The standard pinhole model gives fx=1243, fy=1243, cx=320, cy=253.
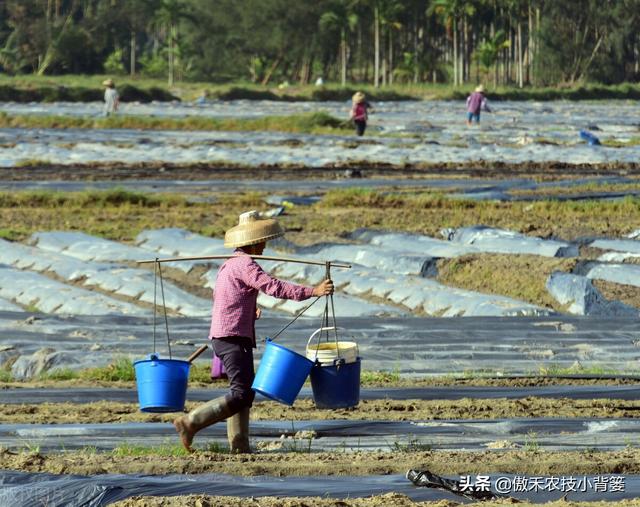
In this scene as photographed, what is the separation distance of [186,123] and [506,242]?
19851 mm

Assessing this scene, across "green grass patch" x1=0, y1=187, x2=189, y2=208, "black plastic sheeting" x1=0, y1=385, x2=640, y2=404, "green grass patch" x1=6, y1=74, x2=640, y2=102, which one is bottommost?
"green grass patch" x1=6, y1=74, x2=640, y2=102

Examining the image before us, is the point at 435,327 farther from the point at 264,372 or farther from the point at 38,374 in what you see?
the point at 264,372

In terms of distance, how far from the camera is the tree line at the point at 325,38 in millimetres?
61750

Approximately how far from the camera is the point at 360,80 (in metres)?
71.6

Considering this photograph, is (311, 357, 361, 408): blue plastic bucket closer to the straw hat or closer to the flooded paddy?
the flooded paddy

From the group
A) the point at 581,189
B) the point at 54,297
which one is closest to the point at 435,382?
the point at 54,297

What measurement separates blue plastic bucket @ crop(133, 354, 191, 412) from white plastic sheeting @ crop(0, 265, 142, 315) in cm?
457

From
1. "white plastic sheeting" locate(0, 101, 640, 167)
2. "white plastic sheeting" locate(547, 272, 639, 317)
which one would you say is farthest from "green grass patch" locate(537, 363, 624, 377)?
"white plastic sheeting" locate(0, 101, 640, 167)

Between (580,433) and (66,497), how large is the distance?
8.36ft

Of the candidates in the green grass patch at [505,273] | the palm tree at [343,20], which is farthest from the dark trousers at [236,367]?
the palm tree at [343,20]

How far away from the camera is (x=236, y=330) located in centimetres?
521

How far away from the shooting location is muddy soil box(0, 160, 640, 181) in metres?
20.7

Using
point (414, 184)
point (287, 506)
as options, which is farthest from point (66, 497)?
point (414, 184)

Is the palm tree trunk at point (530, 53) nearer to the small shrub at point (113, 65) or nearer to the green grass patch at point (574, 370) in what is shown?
the small shrub at point (113, 65)
